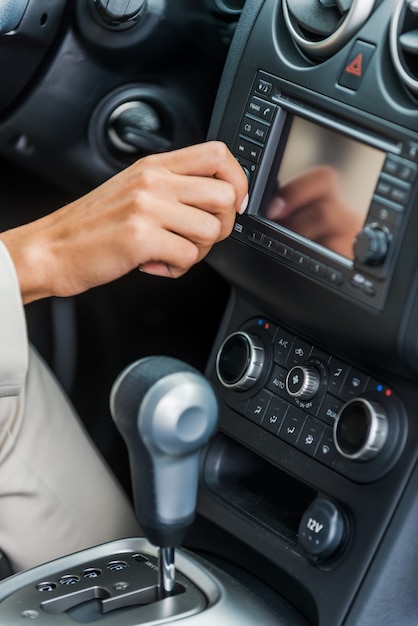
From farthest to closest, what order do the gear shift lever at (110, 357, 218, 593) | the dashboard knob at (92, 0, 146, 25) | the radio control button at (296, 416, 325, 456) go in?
the dashboard knob at (92, 0, 146, 25)
the radio control button at (296, 416, 325, 456)
the gear shift lever at (110, 357, 218, 593)

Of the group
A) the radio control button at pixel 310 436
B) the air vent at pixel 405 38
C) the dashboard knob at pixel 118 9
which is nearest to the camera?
the air vent at pixel 405 38

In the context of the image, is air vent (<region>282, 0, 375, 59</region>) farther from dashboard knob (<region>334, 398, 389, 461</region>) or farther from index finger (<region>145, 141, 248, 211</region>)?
dashboard knob (<region>334, 398, 389, 461</region>)

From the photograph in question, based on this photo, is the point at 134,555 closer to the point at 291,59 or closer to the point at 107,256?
the point at 107,256

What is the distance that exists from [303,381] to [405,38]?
30 cm

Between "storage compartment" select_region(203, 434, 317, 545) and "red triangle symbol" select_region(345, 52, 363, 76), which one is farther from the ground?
"red triangle symbol" select_region(345, 52, 363, 76)

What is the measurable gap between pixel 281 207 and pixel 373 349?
16cm

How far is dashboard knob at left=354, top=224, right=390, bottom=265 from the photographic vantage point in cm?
Result: 78

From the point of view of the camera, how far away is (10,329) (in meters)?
0.80

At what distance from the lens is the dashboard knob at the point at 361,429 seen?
A: 818 mm

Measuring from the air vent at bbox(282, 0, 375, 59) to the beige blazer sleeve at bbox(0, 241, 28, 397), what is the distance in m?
0.31

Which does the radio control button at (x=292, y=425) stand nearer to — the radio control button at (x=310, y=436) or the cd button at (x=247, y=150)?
the radio control button at (x=310, y=436)

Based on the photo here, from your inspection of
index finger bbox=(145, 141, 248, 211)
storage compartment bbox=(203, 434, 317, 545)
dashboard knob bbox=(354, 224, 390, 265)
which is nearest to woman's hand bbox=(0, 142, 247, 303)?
index finger bbox=(145, 141, 248, 211)

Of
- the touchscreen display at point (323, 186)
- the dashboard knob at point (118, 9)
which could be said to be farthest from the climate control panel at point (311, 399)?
the dashboard knob at point (118, 9)

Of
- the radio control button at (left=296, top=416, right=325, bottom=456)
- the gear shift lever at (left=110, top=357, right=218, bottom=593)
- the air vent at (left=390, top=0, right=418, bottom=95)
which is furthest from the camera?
the radio control button at (left=296, top=416, right=325, bottom=456)
